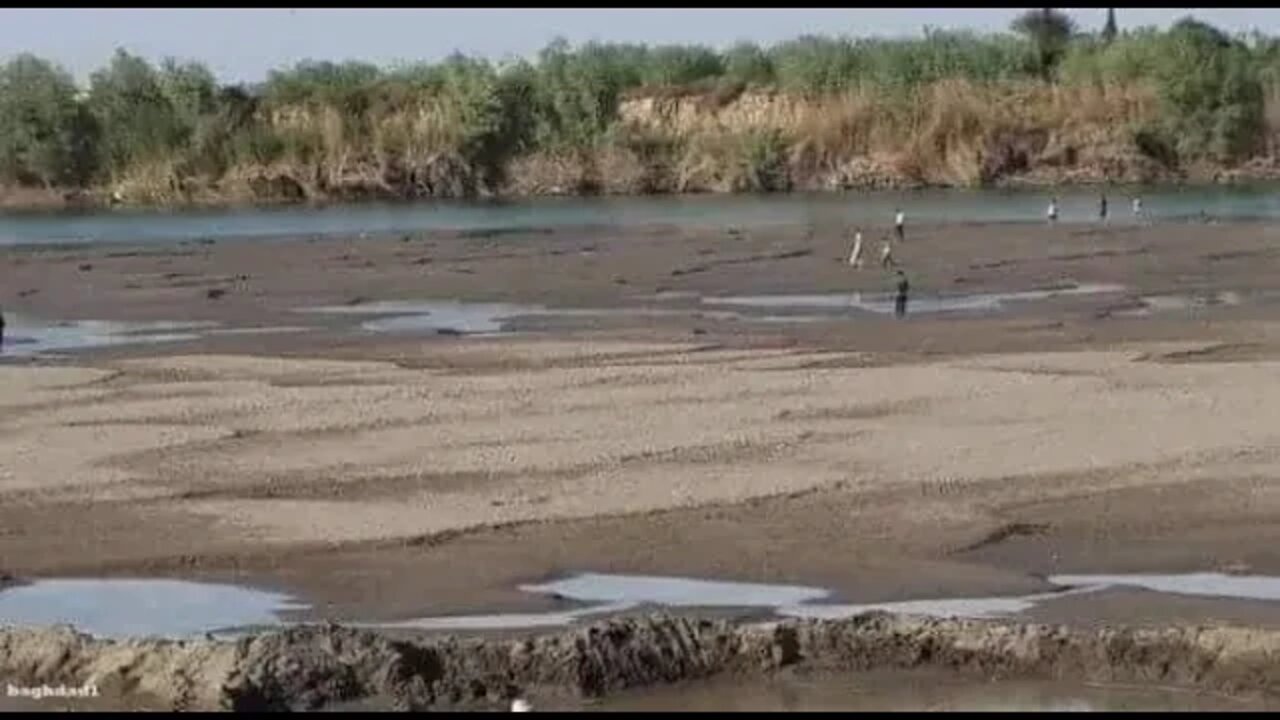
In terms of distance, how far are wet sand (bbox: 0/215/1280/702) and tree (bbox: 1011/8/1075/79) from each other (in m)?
59.7

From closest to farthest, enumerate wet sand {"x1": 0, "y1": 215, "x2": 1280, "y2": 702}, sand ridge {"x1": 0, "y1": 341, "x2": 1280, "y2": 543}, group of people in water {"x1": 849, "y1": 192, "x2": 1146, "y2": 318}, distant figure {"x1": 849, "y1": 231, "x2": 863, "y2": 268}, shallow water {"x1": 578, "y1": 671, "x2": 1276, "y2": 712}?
shallow water {"x1": 578, "y1": 671, "x2": 1276, "y2": 712} → wet sand {"x1": 0, "y1": 215, "x2": 1280, "y2": 702} → sand ridge {"x1": 0, "y1": 341, "x2": 1280, "y2": 543} → group of people in water {"x1": 849, "y1": 192, "x2": 1146, "y2": 318} → distant figure {"x1": 849, "y1": 231, "x2": 863, "y2": 268}

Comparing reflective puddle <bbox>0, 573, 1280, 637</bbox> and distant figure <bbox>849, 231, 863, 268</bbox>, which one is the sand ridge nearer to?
reflective puddle <bbox>0, 573, 1280, 637</bbox>

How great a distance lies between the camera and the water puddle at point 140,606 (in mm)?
14852

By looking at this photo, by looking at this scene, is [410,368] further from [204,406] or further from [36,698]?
[36,698]

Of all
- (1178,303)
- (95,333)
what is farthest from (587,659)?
(95,333)

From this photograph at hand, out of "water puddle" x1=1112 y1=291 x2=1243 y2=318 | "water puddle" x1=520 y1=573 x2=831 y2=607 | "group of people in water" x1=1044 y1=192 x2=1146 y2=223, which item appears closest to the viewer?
"water puddle" x1=520 y1=573 x2=831 y2=607

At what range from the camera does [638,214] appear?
72.0 meters

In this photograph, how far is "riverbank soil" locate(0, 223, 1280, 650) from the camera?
16.6 meters

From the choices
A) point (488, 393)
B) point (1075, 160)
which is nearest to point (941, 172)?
point (1075, 160)

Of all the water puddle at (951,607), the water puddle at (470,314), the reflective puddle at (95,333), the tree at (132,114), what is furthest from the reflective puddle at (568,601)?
the tree at (132,114)

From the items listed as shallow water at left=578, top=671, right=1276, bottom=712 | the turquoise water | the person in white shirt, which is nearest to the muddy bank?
shallow water at left=578, top=671, right=1276, bottom=712

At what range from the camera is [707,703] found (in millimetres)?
12516

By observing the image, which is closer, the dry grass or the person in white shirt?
the person in white shirt

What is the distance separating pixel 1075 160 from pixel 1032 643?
76.6 metres
